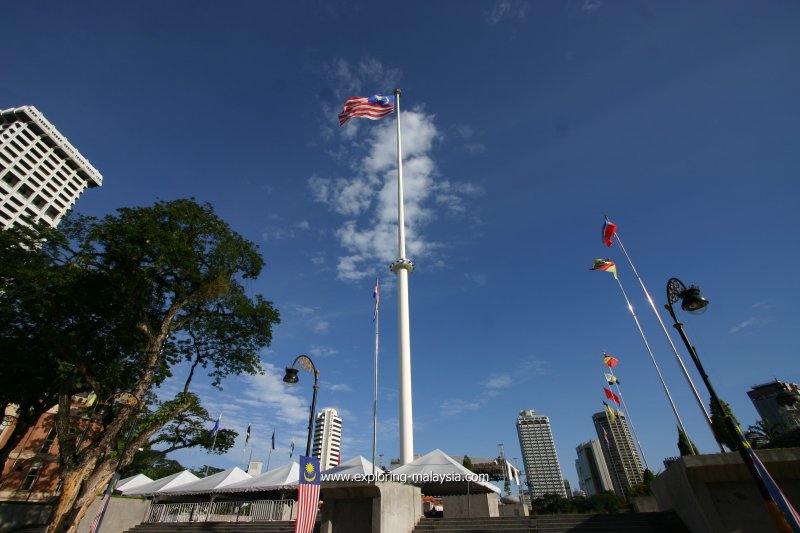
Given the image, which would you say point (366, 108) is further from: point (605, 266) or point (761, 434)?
point (761, 434)

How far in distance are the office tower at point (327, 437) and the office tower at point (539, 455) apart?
76914 mm

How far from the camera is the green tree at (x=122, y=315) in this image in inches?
690

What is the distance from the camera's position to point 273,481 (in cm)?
2056

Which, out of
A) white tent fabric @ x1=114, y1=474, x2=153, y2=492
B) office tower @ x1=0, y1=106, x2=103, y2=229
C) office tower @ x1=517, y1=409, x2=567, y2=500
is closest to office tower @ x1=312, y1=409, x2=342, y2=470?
office tower @ x1=517, y1=409, x2=567, y2=500

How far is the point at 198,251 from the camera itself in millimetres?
22047

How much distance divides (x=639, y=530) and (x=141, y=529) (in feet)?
64.5

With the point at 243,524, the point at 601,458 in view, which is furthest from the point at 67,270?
the point at 601,458

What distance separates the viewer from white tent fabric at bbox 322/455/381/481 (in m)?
17.7

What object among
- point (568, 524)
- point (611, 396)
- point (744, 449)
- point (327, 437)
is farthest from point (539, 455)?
point (744, 449)

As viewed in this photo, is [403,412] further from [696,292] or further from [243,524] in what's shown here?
[696,292]

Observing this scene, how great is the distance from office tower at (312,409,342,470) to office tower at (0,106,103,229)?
3849 inches

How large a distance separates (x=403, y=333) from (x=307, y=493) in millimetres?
20011

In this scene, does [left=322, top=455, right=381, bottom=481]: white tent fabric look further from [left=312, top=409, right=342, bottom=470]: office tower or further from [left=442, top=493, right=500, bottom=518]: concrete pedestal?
[left=312, top=409, right=342, bottom=470]: office tower

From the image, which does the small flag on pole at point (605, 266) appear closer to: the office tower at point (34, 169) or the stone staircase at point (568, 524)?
the stone staircase at point (568, 524)
